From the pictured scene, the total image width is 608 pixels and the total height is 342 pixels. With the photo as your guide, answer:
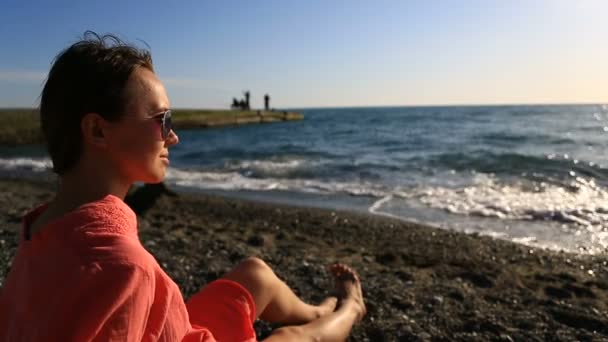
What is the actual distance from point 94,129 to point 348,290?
242 centimetres

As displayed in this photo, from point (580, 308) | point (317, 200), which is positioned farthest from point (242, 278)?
point (317, 200)

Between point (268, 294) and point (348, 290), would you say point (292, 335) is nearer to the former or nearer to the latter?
point (268, 294)

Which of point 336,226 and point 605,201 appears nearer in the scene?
point 336,226

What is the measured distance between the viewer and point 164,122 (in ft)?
5.17

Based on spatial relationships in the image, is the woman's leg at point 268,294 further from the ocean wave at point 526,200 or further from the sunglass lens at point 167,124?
the ocean wave at point 526,200

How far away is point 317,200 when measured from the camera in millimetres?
9898

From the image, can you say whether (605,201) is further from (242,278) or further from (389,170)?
(242,278)

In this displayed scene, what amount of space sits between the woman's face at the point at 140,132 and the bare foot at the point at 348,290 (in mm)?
2009

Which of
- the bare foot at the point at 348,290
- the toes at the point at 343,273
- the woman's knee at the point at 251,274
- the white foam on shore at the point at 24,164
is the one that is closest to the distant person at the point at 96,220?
the woman's knee at the point at 251,274

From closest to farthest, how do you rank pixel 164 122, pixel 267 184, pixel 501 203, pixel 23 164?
pixel 164 122 < pixel 501 203 < pixel 267 184 < pixel 23 164

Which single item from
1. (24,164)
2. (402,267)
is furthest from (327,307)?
(24,164)

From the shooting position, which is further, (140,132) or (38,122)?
(38,122)

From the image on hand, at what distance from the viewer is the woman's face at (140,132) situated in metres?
1.48

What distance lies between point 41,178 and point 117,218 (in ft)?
44.4
